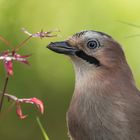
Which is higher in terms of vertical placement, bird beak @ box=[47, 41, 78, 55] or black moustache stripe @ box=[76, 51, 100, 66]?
bird beak @ box=[47, 41, 78, 55]

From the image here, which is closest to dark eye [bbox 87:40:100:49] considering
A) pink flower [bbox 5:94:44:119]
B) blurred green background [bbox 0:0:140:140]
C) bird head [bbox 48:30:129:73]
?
bird head [bbox 48:30:129:73]

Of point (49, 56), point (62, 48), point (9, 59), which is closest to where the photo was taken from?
point (9, 59)

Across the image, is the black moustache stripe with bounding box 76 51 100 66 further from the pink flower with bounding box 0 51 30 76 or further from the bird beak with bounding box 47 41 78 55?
the pink flower with bounding box 0 51 30 76

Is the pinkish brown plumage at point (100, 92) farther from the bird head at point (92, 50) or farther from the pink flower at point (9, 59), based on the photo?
the pink flower at point (9, 59)

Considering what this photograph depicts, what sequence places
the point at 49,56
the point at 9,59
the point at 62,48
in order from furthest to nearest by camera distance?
the point at 49,56 < the point at 62,48 < the point at 9,59

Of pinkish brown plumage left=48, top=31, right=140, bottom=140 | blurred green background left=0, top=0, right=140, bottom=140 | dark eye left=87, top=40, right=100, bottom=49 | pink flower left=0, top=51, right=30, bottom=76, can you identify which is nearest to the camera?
pink flower left=0, top=51, right=30, bottom=76

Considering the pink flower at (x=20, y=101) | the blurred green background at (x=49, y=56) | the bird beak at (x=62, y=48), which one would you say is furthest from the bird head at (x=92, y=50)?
the blurred green background at (x=49, y=56)

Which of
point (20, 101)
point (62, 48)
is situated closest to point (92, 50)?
point (62, 48)

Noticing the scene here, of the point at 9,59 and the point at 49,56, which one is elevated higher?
the point at 9,59

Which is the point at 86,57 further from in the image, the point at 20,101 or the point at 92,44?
the point at 20,101
